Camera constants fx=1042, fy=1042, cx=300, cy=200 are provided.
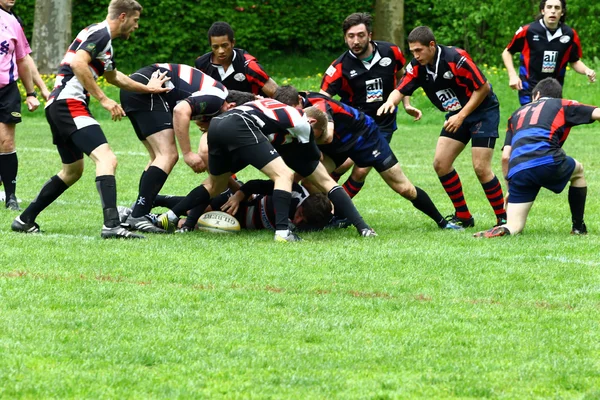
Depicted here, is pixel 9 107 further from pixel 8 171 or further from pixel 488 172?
pixel 488 172

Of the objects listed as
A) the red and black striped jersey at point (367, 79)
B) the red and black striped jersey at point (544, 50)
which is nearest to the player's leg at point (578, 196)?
Answer: the red and black striped jersey at point (367, 79)

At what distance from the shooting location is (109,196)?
7531 mm

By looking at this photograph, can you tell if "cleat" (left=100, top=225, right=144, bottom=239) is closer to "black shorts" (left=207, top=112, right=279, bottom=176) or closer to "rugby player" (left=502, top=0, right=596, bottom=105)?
"black shorts" (left=207, top=112, right=279, bottom=176)

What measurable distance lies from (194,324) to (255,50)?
21.6 meters

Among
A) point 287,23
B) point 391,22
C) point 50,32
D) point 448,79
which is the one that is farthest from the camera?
point 287,23

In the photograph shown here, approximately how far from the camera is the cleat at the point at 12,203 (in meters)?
9.24

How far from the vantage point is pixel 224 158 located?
25.7ft

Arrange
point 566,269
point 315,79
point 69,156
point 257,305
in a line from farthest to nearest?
point 315,79, point 69,156, point 566,269, point 257,305

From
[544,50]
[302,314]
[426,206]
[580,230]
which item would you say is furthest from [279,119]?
[544,50]

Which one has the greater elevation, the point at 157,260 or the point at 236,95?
the point at 236,95

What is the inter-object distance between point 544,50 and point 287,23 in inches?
640

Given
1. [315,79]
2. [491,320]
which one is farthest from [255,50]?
[491,320]

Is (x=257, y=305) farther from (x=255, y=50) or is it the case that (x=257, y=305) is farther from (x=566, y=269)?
(x=255, y=50)

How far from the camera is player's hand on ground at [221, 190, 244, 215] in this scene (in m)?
8.30
